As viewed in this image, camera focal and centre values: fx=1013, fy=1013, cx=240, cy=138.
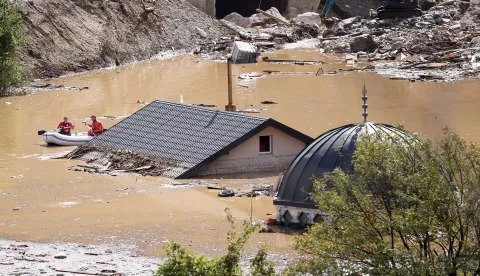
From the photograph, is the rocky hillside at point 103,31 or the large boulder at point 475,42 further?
the large boulder at point 475,42

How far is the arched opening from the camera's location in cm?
7938

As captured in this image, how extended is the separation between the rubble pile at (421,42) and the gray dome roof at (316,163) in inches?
A: 1153

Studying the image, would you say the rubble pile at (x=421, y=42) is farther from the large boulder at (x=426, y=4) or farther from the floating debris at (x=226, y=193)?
the floating debris at (x=226, y=193)

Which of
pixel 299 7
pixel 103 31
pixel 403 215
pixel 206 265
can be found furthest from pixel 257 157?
pixel 299 7

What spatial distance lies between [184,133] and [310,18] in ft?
159

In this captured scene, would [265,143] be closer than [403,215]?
No

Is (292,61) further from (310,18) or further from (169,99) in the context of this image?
(169,99)

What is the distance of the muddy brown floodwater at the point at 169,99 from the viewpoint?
66.0 ft

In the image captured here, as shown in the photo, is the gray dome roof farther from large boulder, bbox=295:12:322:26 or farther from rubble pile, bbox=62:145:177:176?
large boulder, bbox=295:12:322:26

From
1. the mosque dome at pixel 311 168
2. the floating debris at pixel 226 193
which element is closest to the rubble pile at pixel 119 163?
the floating debris at pixel 226 193

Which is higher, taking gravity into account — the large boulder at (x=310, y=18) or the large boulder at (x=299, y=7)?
the large boulder at (x=299, y=7)

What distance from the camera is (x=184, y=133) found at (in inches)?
1043

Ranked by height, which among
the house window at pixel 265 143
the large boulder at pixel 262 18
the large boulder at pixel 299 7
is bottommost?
the house window at pixel 265 143

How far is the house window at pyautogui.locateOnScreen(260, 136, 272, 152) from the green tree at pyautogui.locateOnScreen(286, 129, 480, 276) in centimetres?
1338
